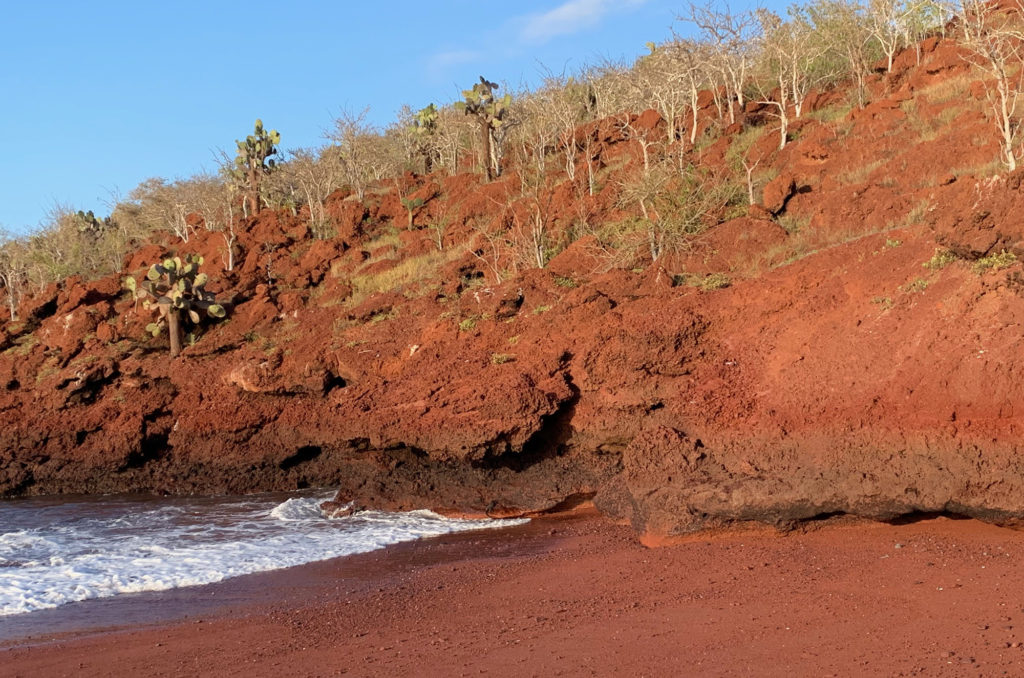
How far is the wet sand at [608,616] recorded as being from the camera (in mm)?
6012

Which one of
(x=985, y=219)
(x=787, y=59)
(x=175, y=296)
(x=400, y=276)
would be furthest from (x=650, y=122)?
(x=985, y=219)

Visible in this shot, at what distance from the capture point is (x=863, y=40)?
25.9 m

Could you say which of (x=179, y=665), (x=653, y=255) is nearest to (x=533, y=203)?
(x=653, y=255)

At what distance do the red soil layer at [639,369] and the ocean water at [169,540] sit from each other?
919 mm

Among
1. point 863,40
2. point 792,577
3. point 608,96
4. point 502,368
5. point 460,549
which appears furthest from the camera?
point 608,96

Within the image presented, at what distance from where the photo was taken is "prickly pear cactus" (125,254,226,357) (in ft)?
61.4

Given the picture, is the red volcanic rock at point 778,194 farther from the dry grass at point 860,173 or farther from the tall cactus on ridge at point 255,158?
the tall cactus on ridge at point 255,158

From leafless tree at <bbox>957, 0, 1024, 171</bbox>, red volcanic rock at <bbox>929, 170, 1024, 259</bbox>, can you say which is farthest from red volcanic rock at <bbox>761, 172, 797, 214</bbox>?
red volcanic rock at <bbox>929, 170, 1024, 259</bbox>

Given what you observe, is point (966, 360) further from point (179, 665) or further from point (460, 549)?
point (179, 665)

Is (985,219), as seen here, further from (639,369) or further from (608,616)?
(608,616)

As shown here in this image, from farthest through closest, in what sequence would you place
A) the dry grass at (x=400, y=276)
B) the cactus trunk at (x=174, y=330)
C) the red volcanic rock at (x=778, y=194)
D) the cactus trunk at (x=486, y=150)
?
the cactus trunk at (x=486, y=150) → the dry grass at (x=400, y=276) → the cactus trunk at (x=174, y=330) → the red volcanic rock at (x=778, y=194)

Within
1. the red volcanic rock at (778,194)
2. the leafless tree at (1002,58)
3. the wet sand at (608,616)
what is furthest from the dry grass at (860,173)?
the wet sand at (608,616)

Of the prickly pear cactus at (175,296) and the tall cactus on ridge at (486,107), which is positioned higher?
the tall cactus on ridge at (486,107)

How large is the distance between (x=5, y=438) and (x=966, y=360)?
1686 cm
